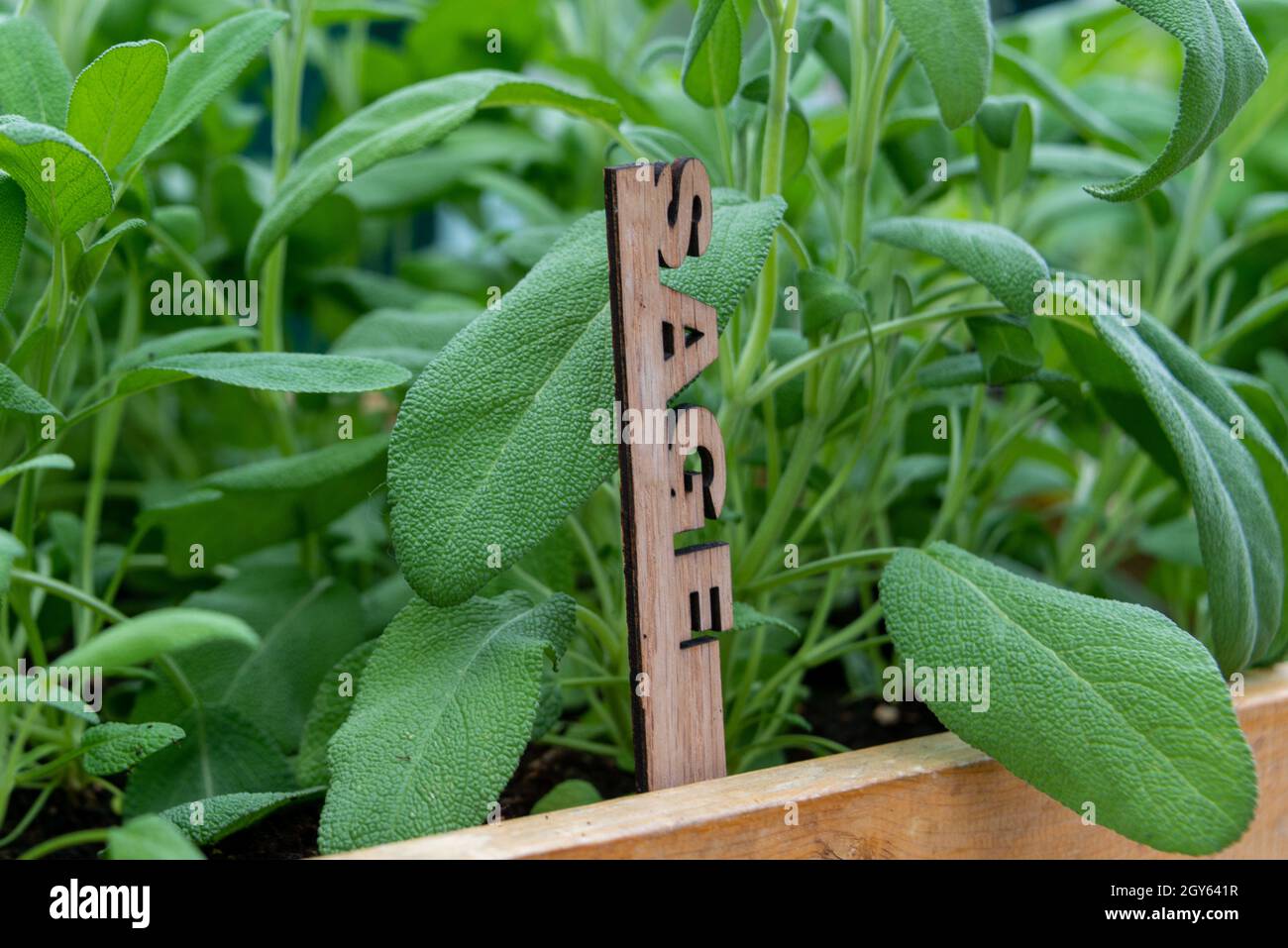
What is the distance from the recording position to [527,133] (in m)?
0.96

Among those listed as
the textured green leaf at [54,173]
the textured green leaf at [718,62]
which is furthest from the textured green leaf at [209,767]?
the textured green leaf at [718,62]

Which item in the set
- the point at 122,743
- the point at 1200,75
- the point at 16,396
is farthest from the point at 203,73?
the point at 1200,75

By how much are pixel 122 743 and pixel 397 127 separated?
283 millimetres

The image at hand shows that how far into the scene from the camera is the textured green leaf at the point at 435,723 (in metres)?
0.38

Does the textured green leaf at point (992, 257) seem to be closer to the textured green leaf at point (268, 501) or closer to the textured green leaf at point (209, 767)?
the textured green leaf at point (268, 501)

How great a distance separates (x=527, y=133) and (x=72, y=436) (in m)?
0.42

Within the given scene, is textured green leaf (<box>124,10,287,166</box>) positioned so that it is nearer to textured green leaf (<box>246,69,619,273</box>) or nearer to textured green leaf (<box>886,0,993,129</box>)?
textured green leaf (<box>246,69,619,273</box>)

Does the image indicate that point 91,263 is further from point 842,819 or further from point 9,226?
point 842,819

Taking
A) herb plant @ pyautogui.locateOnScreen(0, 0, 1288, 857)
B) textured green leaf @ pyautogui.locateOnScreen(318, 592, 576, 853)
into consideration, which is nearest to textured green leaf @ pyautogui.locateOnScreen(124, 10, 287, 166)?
herb plant @ pyautogui.locateOnScreen(0, 0, 1288, 857)

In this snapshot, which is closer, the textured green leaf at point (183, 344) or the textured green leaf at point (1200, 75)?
the textured green leaf at point (1200, 75)

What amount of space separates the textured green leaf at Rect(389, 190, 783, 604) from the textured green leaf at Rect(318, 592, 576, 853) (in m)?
0.04

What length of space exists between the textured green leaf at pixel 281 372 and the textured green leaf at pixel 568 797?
193mm
